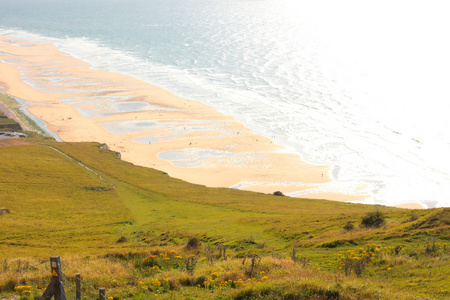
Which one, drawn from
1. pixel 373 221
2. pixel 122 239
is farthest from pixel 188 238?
pixel 373 221

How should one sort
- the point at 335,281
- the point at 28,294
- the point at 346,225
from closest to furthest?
the point at 335,281, the point at 28,294, the point at 346,225

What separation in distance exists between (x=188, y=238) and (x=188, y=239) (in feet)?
1.13

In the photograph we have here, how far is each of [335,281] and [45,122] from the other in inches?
3963

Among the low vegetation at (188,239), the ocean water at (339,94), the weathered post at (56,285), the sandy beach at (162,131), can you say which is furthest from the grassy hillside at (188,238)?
the ocean water at (339,94)

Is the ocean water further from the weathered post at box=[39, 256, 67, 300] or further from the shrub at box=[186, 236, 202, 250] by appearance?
the weathered post at box=[39, 256, 67, 300]

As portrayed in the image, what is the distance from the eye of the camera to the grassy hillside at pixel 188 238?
1778 cm

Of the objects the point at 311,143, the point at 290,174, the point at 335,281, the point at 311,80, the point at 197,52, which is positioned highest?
the point at 197,52

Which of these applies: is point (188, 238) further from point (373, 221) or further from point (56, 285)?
point (56, 285)

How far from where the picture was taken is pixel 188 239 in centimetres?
3528

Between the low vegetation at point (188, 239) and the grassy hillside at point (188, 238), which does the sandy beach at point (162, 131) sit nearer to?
the grassy hillside at point (188, 238)

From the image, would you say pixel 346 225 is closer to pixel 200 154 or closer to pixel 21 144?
pixel 200 154

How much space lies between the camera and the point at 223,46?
197m

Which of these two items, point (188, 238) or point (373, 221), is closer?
point (373, 221)

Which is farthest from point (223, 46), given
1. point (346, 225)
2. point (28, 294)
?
point (28, 294)
